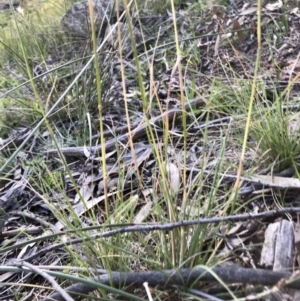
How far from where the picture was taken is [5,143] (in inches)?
74.7

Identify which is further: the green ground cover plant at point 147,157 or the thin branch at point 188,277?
the green ground cover plant at point 147,157

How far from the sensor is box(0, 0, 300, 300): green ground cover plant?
970 mm

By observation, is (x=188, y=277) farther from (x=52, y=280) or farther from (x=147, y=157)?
(x=147, y=157)

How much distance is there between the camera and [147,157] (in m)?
1.54

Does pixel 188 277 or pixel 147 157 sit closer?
pixel 188 277

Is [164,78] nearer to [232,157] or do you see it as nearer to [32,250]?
[232,157]

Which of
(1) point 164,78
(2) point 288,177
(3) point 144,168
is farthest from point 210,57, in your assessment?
(2) point 288,177

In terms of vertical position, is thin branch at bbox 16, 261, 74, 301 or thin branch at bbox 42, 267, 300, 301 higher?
thin branch at bbox 16, 261, 74, 301

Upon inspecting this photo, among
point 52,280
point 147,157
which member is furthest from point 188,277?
point 147,157

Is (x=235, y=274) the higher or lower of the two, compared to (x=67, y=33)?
lower

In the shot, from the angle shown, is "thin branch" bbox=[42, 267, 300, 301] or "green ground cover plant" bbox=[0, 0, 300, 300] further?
"green ground cover plant" bbox=[0, 0, 300, 300]

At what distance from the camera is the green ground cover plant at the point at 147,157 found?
97cm

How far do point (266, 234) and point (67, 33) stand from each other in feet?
5.93

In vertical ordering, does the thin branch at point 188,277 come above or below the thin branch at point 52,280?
below
